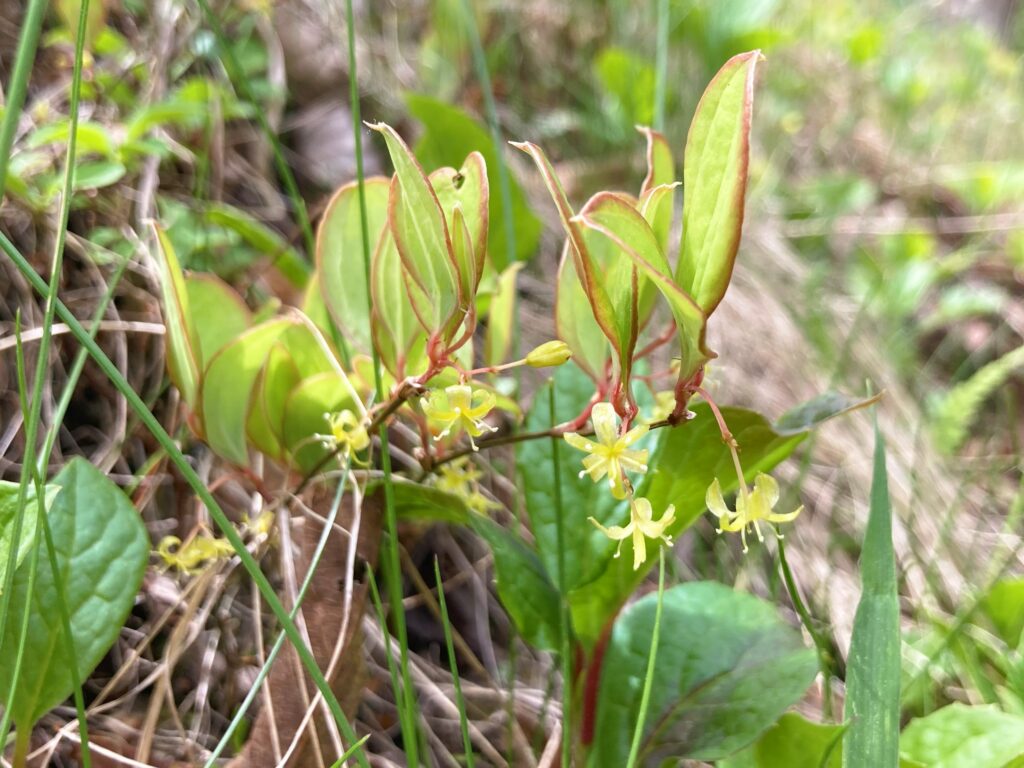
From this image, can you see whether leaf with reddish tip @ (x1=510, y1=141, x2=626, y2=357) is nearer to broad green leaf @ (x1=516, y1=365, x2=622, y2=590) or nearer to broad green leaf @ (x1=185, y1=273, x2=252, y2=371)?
broad green leaf @ (x1=516, y1=365, x2=622, y2=590)

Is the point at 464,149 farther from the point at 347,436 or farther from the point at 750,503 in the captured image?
the point at 750,503

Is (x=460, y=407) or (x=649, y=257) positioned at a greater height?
(x=649, y=257)

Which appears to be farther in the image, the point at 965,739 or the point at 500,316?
the point at 500,316

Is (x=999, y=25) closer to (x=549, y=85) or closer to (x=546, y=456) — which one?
(x=549, y=85)

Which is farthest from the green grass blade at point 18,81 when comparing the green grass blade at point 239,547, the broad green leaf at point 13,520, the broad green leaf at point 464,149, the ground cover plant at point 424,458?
the broad green leaf at point 464,149

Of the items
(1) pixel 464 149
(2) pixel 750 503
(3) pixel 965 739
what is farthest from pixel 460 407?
(1) pixel 464 149

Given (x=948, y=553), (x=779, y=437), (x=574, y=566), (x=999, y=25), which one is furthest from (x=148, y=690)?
(x=999, y=25)
